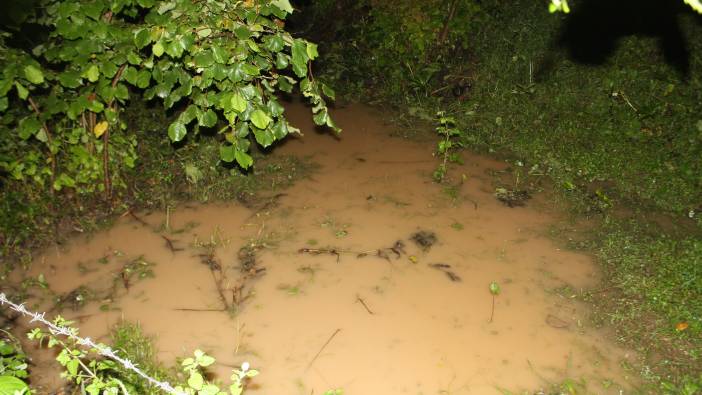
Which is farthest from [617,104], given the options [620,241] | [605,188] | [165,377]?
[165,377]

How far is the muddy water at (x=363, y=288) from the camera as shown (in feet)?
9.16

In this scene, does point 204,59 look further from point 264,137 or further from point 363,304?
point 363,304

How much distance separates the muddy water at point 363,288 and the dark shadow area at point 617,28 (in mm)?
1953

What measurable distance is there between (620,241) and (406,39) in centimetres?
326

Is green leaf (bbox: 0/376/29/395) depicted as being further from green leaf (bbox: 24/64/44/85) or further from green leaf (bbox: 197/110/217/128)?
green leaf (bbox: 24/64/44/85)

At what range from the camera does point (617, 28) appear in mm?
4996

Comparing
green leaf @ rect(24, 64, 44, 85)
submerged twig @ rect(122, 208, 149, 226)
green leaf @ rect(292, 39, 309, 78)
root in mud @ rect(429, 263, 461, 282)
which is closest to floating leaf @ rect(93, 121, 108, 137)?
submerged twig @ rect(122, 208, 149, 226)

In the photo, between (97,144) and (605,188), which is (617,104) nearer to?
(605,188)

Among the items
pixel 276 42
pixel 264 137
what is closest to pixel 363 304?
pixel 264 137

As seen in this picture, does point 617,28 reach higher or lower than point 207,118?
higher

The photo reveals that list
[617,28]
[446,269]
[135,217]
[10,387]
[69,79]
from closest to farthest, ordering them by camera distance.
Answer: [10,387] < [69,79] < [446,269] < [135,217] < [617,28]

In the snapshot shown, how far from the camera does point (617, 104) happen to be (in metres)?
4.64

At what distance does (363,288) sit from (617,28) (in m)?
3.83

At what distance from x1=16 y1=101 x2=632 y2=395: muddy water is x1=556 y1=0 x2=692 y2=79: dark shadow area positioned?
1953 millimetres
